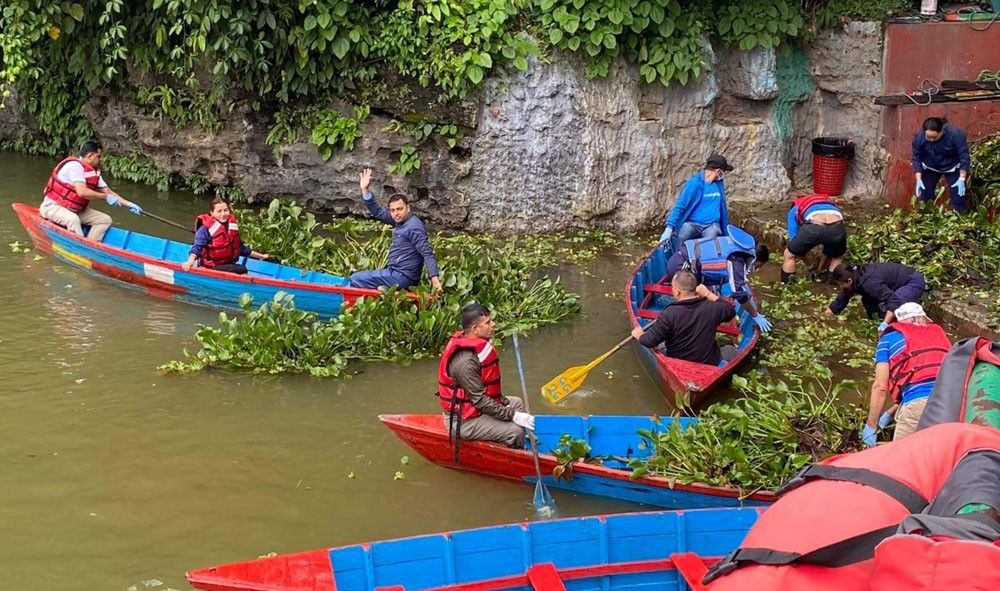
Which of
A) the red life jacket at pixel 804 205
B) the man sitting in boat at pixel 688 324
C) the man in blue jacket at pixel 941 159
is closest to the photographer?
the man sitting in boat at pixel 688 324

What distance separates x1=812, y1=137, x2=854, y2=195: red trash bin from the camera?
1403cm

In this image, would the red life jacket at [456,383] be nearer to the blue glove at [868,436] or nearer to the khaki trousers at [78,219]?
the blue glove at [868,436]

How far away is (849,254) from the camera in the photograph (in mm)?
11891

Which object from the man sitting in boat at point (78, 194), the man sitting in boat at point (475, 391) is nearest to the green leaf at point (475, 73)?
the man sitting in boat at point (78, 194)

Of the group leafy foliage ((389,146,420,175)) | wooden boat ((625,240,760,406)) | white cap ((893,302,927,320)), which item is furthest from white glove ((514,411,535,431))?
leafy foliage ((389,146,420,175))

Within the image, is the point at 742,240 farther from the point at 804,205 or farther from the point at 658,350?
the point at 658,350

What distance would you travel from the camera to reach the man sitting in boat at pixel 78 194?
1204 centimetres

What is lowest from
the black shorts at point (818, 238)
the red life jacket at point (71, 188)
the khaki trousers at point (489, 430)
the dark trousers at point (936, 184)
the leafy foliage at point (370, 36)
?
the khaki trousers at point (489, 430)

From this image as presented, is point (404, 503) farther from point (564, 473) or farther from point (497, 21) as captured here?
point (497, 21)

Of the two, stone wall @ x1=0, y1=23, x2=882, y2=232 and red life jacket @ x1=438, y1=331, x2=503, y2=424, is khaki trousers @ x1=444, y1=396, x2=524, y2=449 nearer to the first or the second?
red life jacket @ x1=438, y1=331, x2=503, y2=424

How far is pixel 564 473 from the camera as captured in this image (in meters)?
7.10

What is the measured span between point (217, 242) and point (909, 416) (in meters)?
7.50

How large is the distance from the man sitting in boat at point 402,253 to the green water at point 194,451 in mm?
1071

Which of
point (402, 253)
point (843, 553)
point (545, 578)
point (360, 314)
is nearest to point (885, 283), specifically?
point (402, 253)
